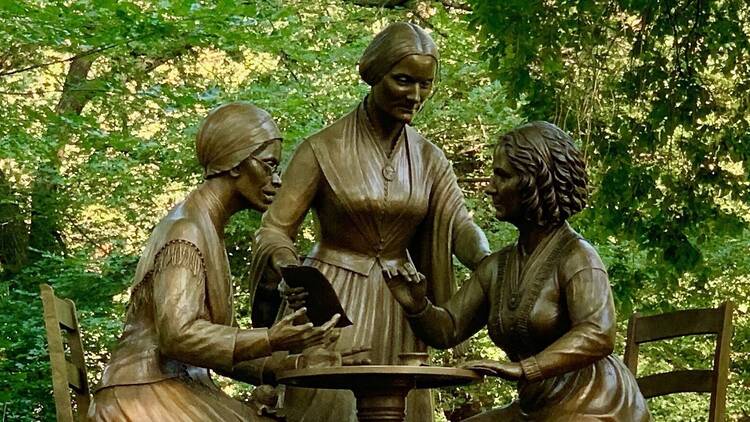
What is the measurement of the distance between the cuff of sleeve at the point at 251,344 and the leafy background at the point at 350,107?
4.54 metres

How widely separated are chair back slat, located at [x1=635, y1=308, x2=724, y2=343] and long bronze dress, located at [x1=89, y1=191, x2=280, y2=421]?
6.54 feet

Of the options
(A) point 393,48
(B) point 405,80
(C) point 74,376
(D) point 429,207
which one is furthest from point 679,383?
(C) point 74,376

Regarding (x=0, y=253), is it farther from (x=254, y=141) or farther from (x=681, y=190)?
(x=254, y=141)

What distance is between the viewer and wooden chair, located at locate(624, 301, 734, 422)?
19.1 feet

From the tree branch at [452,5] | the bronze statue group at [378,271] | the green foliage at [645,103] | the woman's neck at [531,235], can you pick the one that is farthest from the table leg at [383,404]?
the tree branch at [452,5]

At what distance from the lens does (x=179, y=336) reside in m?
4.80

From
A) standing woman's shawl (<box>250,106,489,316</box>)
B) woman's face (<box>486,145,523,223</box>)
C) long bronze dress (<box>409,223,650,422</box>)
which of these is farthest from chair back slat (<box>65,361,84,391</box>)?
woman's face (<box>486,145,523,223</box>)

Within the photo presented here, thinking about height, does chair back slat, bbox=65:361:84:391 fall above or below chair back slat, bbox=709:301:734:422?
above

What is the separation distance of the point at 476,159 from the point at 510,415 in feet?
29.2

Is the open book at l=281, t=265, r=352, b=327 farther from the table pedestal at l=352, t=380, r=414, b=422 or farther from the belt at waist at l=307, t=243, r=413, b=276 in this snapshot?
the belt at waist at l=307, t=243, r=413, b=276

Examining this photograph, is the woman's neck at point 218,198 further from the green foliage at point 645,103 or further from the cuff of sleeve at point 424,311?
the green foliage at point 645,103

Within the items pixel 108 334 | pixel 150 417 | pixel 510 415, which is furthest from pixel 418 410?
pixel 108 334

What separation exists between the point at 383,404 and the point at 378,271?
84 centimetres

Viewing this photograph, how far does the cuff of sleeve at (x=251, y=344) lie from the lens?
4.82m
